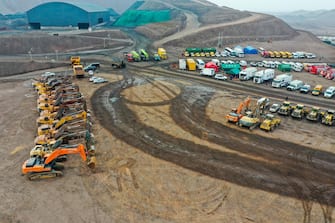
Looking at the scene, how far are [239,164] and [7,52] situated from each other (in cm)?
7105

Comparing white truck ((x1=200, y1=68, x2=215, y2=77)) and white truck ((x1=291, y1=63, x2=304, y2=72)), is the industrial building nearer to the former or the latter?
white truck ((x1=200, y1=68, x2=215, y2=77))

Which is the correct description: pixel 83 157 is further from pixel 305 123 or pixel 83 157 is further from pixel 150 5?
pixel 150 5

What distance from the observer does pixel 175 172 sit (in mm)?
23688

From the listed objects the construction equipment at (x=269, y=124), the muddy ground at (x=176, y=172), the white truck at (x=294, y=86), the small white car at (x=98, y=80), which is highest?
the small white car at (x=98, y=80)

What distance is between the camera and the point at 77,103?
34.9 metres

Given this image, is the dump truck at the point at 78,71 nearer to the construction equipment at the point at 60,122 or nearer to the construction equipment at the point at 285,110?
the construction equipment at the point at 60,122

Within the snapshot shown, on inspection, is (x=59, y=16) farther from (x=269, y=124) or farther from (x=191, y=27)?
(x=269, y=124)

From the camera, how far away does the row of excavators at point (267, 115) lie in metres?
32.4

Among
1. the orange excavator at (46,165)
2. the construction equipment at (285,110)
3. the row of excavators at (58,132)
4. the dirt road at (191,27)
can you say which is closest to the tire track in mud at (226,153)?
the row of excavators at (58,132)

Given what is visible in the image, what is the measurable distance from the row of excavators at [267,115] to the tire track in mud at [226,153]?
1965 millimetres

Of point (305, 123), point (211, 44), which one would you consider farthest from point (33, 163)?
point (211, 44)

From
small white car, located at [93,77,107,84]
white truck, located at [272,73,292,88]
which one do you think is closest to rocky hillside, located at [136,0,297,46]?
small white car, located at [93,77,107,84]

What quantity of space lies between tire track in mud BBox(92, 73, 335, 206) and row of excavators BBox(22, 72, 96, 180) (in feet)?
11.2

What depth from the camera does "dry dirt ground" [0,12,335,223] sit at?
63.1 ft
